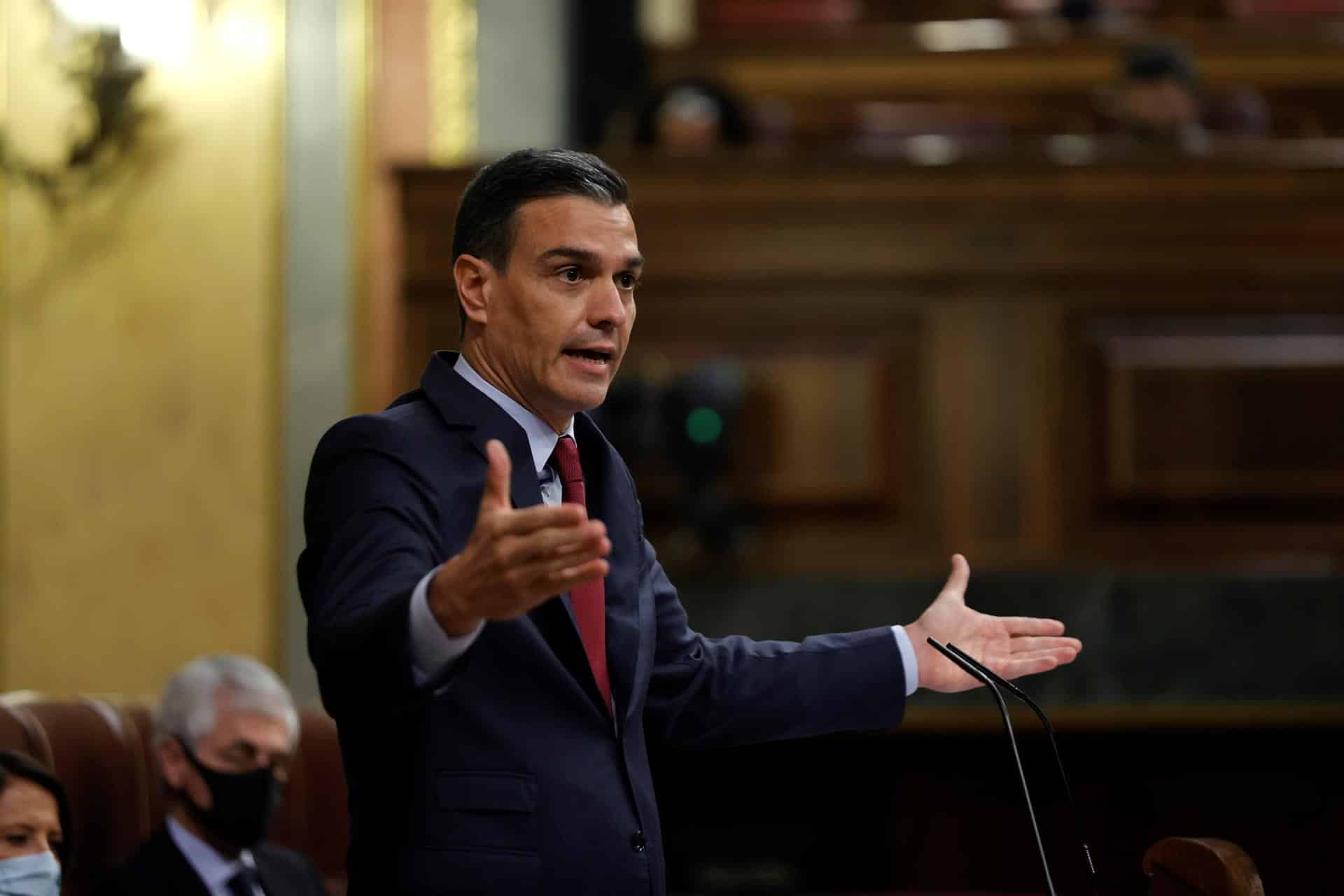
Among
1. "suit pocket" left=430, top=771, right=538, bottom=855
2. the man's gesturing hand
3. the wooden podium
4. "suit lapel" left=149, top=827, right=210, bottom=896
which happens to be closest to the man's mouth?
the man's gesturing hand

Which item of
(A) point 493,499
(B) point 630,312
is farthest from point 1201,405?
(A) point 493,499

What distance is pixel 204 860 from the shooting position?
2.87 metres

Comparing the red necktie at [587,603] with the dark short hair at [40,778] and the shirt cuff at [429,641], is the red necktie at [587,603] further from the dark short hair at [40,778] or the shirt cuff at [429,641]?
the dark short hair at [40,778]

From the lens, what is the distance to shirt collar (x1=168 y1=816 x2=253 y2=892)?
285 cm

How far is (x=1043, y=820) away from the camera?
4438 millimetres

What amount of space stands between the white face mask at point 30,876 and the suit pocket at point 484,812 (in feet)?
3.66

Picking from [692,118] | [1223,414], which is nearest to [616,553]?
[1223,414]

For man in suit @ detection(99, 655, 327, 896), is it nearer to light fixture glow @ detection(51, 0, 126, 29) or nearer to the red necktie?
the red necktie

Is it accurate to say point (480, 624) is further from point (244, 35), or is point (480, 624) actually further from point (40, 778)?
point (244, 35)

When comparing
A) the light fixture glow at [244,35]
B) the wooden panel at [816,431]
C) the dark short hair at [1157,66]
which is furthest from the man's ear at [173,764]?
the dark short hair at [1157,66]

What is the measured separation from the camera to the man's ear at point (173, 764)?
2930mm

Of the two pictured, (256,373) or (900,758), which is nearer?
(900,758)

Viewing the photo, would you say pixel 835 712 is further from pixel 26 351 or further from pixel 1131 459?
pixel 26 351

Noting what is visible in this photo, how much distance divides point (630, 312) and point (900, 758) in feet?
10.1
